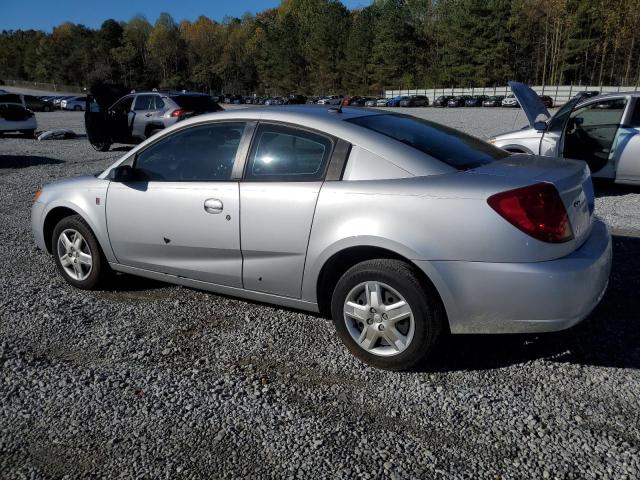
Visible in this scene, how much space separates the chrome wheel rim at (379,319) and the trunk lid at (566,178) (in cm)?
86

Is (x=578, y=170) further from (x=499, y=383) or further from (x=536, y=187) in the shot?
(x=499, y=383)

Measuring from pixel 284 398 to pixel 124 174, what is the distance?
214cm

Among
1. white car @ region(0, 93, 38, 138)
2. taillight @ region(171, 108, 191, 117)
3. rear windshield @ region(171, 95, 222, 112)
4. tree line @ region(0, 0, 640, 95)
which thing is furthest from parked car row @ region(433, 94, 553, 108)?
taillight @ region(171, 108, 191, 117)

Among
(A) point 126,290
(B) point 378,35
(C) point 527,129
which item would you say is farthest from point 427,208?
(B) point 378,35

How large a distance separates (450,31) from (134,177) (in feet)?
259

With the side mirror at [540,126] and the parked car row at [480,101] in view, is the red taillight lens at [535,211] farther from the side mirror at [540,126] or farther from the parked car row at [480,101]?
the parked car row at [480,101]

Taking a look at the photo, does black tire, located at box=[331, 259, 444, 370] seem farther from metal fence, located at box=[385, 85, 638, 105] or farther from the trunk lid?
metal fence, located at box=[385, 85, 638, 105]

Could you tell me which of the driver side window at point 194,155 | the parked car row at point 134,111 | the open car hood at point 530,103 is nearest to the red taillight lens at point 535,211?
the driver side window at point 194,155

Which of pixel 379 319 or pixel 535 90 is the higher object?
pixel 379 319

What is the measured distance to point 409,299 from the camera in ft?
9.75

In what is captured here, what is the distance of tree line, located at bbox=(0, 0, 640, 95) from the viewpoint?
68.7 metres

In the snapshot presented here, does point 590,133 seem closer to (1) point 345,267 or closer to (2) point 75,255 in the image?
(1) point 345,267

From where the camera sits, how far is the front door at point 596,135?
780 centimetres

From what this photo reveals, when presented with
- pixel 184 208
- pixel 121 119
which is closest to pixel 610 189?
pixel 184 208
